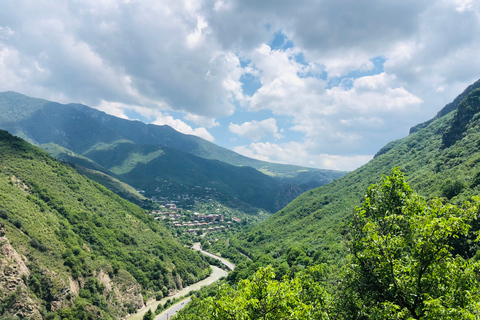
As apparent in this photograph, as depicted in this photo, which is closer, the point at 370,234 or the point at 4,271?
the point at 370,234

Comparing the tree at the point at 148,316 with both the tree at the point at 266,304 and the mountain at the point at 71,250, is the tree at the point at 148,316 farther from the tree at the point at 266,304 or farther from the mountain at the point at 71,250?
the tree at the point at 266,304

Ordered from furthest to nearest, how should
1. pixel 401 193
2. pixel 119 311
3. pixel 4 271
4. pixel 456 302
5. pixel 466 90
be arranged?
pixel 466 90
pixel 119 311
pixel 4 271
pixel 401 193
pixel 456 302

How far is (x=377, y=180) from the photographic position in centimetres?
11706

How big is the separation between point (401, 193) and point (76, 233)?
Result: 83.8 m

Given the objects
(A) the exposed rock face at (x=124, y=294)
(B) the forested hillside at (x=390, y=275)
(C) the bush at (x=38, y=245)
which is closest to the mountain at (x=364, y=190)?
(B) the forested hillside at (x=390, y=275)

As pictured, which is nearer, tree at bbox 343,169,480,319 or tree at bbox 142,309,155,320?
tree at bbox 343,169,480,319

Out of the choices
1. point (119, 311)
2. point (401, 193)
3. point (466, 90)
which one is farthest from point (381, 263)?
point (466, 90)

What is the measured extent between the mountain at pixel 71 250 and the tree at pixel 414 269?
2307 inches

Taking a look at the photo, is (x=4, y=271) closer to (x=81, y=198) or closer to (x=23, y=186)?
(x=23, y=186)

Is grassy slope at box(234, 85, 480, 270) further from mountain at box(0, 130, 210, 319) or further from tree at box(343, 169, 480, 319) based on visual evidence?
mountain at box(0, 130, 210, 319)

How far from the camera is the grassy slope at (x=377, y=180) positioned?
218 feet

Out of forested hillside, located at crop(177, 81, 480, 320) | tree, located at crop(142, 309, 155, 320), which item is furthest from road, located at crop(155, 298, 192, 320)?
forested hillside, located at crop(177, 81, 480, 320)

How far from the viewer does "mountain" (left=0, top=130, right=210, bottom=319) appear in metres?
47.7

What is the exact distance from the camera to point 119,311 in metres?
62.0
